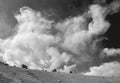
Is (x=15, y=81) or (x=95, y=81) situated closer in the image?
(x=15, y=81)

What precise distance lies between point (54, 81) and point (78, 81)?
11293 mm

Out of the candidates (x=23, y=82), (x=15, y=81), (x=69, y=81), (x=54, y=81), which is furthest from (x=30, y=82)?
(x=69, y=81)

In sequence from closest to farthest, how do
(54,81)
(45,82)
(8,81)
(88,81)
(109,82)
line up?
1. (8,81)
2. (45,82)
3. (54,81)
4. (88,81)
5. (109,82)

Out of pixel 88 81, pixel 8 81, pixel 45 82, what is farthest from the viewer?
pixel 88 81

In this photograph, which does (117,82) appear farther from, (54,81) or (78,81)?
(54,81)

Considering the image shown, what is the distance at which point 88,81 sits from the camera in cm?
5509

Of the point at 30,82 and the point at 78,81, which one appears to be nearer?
the point at 30,82

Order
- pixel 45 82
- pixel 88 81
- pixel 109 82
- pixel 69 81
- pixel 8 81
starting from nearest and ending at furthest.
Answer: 1. pixel 8 81
2. pixel 45 82
3. pixel 69 81
4. pixel 88 81
5. pixel 109 82

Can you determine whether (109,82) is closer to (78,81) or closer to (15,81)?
(78,81)

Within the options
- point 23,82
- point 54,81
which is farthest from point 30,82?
point 54,81

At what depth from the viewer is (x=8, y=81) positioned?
30.2 meters

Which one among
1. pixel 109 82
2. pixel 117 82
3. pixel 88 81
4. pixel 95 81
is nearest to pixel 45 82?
pixel 88 81

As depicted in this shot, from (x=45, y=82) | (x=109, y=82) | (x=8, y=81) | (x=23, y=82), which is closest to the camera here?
(x=8, y=81)

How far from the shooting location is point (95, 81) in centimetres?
5684
